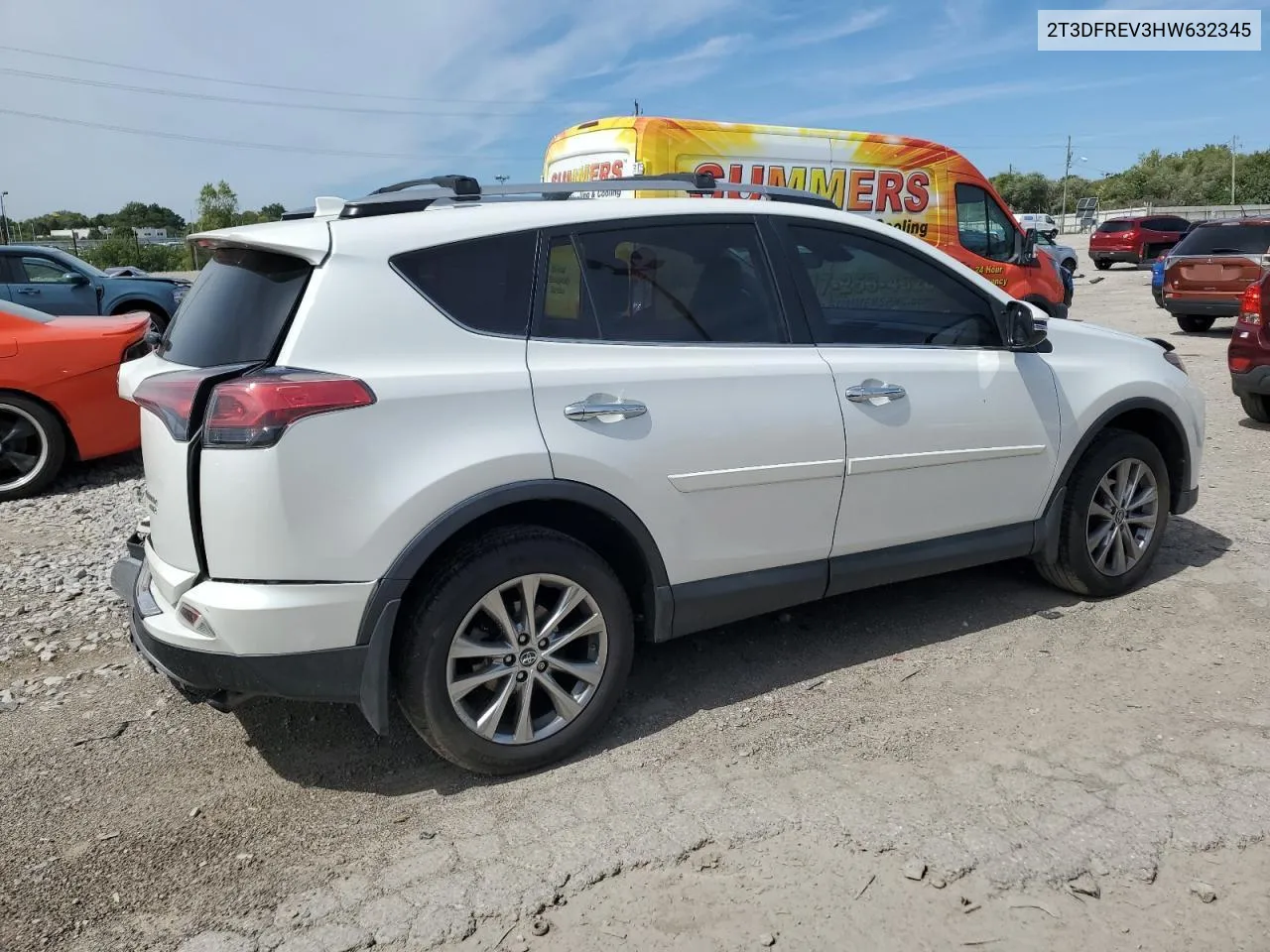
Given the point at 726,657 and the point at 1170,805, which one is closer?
the point at 1170,805

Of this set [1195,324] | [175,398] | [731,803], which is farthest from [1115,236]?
[175,398]

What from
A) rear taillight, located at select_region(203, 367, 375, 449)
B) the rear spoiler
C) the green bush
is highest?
the green bush

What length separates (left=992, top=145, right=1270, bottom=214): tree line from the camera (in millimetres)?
78625

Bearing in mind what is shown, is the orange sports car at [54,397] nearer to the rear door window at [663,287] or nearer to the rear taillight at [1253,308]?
the rear door window at [663,287]

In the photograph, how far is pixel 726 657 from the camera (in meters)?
4.12

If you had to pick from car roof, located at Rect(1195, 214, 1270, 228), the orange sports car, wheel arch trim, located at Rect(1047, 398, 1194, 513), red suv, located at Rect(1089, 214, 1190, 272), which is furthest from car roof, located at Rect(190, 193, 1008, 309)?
red suv, located at Rect(1089, 214, 1190, 272)

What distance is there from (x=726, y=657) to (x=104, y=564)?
3379 millimetres

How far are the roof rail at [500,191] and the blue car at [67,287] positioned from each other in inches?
423

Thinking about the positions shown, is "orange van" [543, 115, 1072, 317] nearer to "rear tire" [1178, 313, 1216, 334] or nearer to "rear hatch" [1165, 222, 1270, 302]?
"rear hatch" [1165, 222, 1270, 302]

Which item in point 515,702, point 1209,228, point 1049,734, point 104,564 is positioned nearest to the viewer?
point 515,702

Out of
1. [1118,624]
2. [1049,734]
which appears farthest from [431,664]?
[1118,624]

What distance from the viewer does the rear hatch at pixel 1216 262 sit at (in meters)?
13.6

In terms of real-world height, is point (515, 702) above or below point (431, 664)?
below

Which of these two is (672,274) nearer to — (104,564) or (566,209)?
(566,209)
